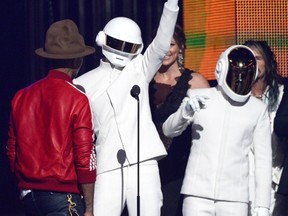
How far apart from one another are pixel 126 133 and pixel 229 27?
1.87 meters

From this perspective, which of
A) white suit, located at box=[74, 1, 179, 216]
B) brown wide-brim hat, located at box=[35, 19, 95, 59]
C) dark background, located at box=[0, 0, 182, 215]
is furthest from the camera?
dark background, located at box=[0, 0, 182, 215]

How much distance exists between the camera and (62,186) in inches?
308

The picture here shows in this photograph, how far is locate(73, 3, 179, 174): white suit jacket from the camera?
8.34 metres

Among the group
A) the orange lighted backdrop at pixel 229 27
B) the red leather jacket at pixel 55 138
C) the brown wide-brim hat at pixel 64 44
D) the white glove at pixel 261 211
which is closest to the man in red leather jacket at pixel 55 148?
the red leather jacket at pixel 55 138

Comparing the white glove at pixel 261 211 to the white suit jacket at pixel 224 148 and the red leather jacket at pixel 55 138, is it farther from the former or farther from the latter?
the red leather jacket at pixel 55 138

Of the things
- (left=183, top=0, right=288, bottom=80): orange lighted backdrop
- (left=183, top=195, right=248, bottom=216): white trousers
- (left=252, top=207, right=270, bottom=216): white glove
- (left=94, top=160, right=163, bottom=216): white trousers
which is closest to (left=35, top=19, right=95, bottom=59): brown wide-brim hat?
(left=94, top=160, right=163, bottom=216): white trousers

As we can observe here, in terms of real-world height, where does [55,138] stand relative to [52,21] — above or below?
below

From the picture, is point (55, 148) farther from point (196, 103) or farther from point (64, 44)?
point (196, 103)

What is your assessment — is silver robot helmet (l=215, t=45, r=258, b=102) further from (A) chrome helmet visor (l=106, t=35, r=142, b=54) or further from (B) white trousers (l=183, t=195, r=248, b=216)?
(B) white trousers (l=183, t=195, r=248, b=216)

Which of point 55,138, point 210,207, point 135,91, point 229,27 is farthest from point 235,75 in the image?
point 229,27

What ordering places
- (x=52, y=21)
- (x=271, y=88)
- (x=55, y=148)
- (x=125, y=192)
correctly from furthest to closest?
(x=52, y=21) → (x=271, y=88) → (x=125, y=192) → (x=55, y=148)

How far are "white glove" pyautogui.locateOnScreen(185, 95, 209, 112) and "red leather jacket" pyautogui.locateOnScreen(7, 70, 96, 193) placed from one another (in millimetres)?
680

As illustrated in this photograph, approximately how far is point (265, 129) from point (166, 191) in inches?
38.6

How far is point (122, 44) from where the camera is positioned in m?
8.52
